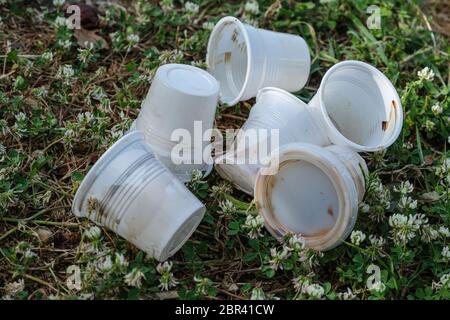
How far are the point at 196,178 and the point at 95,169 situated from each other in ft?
1.44

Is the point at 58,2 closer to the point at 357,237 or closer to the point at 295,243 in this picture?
the point at 295,243

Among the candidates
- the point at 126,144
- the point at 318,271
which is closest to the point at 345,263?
the point at 318,271

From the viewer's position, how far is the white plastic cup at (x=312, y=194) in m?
2.34

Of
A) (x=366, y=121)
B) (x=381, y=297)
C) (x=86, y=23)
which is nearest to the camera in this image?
(x=381, y=297)

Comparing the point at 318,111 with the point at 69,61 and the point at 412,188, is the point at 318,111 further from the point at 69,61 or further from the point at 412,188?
the point at 69,61

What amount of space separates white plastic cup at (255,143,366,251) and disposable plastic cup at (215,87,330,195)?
0.11m

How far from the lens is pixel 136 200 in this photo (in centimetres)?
227

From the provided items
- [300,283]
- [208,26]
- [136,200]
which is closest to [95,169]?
[136,200]

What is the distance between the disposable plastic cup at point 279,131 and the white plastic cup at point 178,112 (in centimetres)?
11

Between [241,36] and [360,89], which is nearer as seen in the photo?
[360,89]

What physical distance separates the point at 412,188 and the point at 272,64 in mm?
726

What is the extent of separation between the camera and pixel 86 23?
333 centimetres

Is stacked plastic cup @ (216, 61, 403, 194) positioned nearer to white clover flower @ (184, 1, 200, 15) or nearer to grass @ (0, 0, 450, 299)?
grass @ (0, 0, 450, 299)

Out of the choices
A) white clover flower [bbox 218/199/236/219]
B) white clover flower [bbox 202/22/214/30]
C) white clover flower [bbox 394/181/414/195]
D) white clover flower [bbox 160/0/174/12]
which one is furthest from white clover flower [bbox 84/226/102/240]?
white clover flower [bbox 160/0/174/12]
